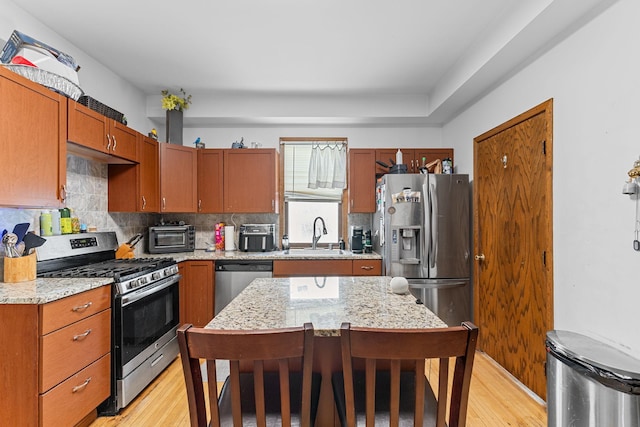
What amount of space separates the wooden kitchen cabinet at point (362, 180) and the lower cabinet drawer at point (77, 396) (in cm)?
275

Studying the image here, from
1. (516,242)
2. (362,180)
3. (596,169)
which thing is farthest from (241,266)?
(596,169)

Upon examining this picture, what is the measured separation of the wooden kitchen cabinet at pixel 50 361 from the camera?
1.73 meters

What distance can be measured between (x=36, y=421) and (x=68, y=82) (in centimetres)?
201

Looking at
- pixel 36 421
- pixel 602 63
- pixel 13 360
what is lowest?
pixel 36 421

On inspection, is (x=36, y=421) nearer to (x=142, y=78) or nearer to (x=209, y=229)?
(x=209, y=229)

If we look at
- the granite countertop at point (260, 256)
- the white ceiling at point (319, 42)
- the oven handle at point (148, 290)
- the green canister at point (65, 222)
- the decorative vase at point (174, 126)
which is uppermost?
the white ceiling at point (319, 42)

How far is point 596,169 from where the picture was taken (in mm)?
1957

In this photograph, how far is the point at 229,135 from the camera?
14.2ft

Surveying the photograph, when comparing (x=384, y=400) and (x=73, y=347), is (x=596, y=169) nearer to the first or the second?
(x=384, y=400)

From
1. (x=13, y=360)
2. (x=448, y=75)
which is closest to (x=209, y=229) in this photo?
(x=13, y=360)

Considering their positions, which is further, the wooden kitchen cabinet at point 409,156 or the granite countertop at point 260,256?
the wooden kitchen cabinet at point 409,156

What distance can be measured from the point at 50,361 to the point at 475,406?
102 inches

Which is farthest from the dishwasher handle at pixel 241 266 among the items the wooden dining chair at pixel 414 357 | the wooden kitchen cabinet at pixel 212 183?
the wooden dining chair at pixel 414 357

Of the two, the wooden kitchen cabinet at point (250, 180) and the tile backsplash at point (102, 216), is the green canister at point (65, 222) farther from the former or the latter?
the wooden kitchen cabinet at point (250, 180)
